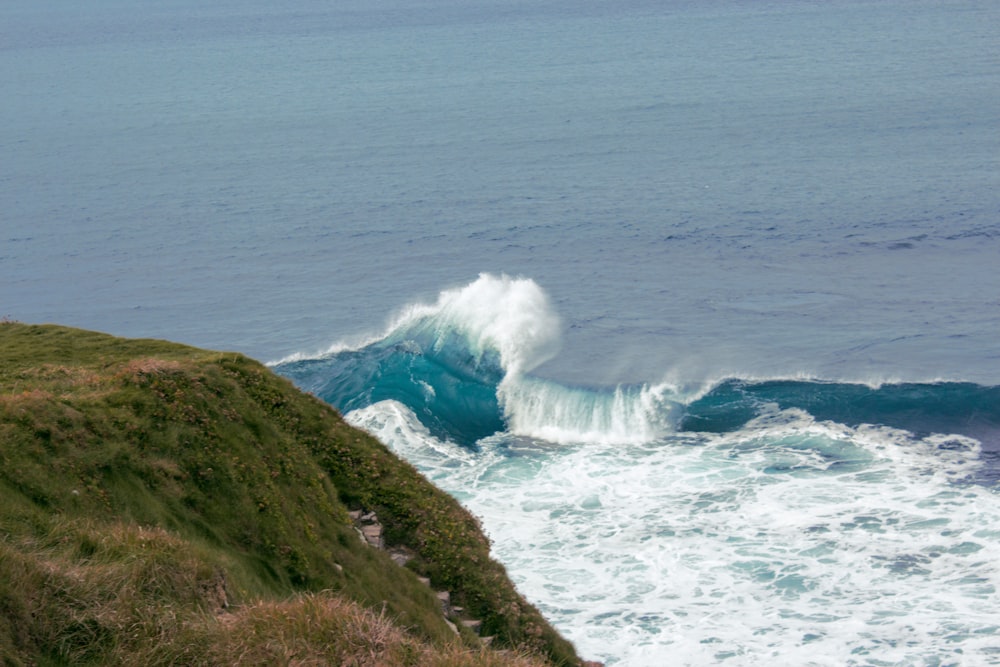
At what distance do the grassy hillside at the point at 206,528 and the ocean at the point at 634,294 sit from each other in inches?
253

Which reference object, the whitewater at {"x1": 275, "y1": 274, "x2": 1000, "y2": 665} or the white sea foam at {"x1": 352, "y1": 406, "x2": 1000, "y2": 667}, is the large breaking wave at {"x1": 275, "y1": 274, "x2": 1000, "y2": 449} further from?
the white sea foam at {"x1": 352, "y1": 406, "x2": 1000, "y2": 667}

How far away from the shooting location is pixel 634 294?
52.1 m

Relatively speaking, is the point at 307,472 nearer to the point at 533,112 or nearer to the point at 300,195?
the point at 300,195

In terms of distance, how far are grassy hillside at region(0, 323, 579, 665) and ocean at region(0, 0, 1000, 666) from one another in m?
6.43

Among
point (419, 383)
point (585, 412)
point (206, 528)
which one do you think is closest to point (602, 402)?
point (585, 412)

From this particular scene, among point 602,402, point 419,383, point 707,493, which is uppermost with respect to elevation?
point 419,383

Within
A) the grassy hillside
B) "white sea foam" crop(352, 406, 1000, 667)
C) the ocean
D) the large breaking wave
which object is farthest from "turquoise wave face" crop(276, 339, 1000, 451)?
the grassy hillside

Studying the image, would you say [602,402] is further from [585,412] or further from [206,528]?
[206,528]

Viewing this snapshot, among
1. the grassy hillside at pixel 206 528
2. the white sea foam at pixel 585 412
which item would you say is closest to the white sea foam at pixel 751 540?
the white sea foam at pixel 585 412

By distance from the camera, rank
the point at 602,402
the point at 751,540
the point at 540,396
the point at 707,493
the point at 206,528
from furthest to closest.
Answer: the point at 540,396
the point at 602,402
the point at 707,493
the point at 751,540
the point at 206,528

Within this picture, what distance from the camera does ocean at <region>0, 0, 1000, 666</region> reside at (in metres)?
28.0

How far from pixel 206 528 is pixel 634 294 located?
1429 inches

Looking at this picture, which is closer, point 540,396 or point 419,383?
point 540,396

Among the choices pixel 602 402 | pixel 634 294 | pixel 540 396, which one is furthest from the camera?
pixel 634 294
